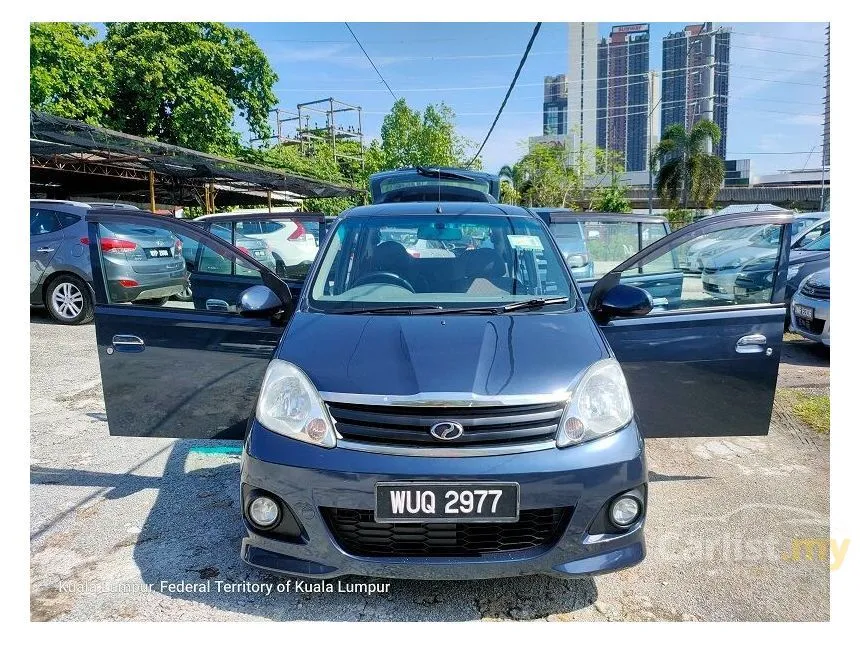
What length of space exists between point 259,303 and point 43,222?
731 centimetres

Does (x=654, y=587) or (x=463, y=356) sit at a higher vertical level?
(x=463, y=356)

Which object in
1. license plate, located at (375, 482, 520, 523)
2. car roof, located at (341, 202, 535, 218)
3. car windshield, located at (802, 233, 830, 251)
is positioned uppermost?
car windshield, located at (802, 233, 830, 251)

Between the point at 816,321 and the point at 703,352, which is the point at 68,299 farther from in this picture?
the point at 816,321

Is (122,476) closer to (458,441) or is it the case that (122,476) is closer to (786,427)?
(458,441)

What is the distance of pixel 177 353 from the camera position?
3.40 m

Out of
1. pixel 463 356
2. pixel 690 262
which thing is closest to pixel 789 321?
pixel 690 262

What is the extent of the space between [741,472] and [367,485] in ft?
9.40

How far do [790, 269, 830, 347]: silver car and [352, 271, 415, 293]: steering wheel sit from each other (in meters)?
5.54

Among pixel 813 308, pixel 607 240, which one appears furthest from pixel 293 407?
pixel 813 308

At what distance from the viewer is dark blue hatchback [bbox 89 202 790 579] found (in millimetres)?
2354

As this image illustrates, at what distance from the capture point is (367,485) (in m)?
2.31

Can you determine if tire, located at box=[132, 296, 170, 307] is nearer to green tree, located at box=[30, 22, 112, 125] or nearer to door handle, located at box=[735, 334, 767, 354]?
door handle, located at box=[735, 334, 767, 354]

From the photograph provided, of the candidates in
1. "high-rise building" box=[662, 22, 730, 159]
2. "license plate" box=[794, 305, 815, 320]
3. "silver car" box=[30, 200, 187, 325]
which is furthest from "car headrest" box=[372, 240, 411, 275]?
"high-rise building" box=[662, 22, 730, 159]

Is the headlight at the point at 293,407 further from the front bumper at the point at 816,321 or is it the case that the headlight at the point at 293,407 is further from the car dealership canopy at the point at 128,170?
the car dealership canopy at the point at 128,170
